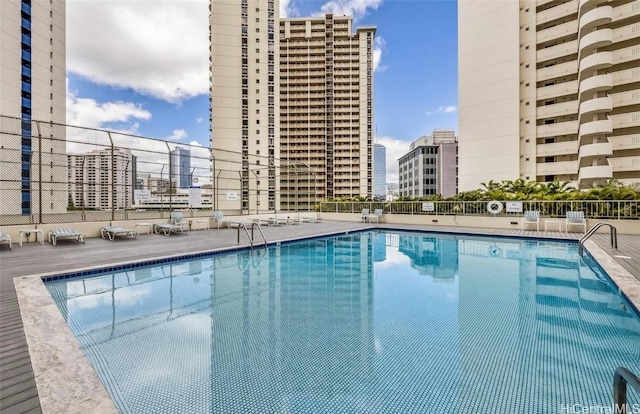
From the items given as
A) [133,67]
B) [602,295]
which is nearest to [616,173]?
[602,295]

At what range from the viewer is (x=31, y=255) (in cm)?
689

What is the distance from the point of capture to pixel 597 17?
21797mm

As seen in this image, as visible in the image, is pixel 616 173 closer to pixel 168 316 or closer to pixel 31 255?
pixel 168 316

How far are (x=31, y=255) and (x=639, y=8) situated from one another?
116ft

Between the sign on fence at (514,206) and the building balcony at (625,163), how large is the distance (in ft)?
52.1

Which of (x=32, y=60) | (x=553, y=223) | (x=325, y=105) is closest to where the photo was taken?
(x=553, y=223)

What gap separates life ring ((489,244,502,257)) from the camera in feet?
28.5

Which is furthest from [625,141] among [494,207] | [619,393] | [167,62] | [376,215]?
[167,62]

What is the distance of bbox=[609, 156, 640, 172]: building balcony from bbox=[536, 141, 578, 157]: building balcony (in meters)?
2.88

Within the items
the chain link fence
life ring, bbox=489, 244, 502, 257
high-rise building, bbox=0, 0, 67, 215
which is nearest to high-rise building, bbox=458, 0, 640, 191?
life ring, bbox=489, 244, 502, 257

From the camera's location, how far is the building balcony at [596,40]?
856 inches

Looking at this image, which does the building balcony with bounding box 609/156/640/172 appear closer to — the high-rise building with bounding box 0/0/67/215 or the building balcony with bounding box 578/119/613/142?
the building balcony with bounding box 578/119/613/142

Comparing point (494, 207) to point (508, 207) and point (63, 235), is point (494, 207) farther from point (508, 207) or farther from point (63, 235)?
point (63, 235)

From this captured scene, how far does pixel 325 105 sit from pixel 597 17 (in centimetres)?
4213
